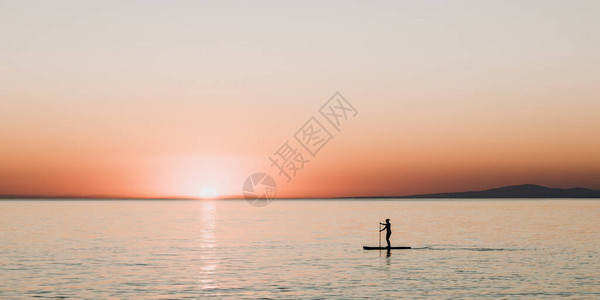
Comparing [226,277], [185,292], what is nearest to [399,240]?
[226,277]

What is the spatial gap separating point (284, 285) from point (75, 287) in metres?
13.9

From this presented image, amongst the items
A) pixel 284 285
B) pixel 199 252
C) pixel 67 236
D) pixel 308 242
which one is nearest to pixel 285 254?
pixel 199 252

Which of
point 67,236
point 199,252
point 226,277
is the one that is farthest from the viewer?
point 67,236

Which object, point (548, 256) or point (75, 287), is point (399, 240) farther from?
point (75, 287)

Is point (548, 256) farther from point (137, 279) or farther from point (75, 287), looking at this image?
point (75, 287)

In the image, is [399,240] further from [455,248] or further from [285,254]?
[285,254]

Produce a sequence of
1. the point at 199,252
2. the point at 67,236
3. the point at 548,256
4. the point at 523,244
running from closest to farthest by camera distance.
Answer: the point at 548,256 < the point at 199,252 < the point at 523,244 < the point at 67,236

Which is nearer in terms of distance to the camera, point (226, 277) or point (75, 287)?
point (75, 287)

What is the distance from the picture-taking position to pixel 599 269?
5525 centimetres

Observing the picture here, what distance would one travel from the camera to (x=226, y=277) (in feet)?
166

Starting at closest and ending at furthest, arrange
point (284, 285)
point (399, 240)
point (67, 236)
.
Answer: point (284, 285) < point (399, 240) < point (67, 236)

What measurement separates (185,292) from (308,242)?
42.2 meters

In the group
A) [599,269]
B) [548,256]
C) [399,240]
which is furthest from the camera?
[399,240]

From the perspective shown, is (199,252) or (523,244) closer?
(199,252)
